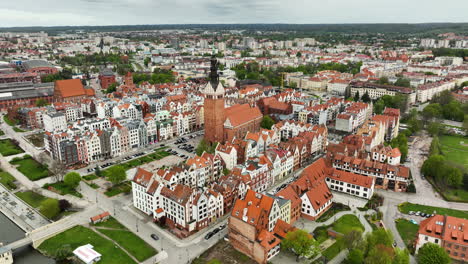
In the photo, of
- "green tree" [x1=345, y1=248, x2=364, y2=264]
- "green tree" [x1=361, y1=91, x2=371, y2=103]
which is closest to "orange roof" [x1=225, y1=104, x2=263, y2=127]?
"green tree" [x1=345, y1=248, x2=364, y2=264]

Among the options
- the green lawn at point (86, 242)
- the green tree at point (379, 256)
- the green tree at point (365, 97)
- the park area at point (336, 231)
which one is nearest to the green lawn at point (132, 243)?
the green lawn at point (86, 242)

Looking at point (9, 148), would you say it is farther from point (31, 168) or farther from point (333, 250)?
point (333, 250)

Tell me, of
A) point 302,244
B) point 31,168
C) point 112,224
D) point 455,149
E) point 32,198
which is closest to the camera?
point 302,244

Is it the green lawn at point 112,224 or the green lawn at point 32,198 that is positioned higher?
the green lawn at point 32,198

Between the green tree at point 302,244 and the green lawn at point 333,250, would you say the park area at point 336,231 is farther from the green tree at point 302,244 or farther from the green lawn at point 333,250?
the green tree at point 302,244

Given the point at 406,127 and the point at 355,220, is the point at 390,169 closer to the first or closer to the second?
the point at 355,220

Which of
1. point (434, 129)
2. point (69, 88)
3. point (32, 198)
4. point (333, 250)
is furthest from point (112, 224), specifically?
point (69, 88)

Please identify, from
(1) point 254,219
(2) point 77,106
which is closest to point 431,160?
(1) point 254,219
